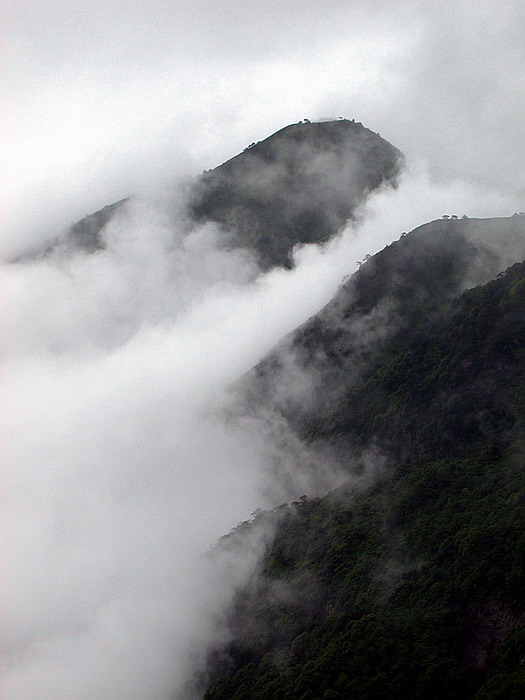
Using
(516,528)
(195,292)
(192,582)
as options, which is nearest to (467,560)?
(516,528)

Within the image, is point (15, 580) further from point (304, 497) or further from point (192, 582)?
point (304, 497)

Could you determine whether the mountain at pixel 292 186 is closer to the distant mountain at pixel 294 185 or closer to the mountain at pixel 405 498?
the distant mountain at pixel 294 185

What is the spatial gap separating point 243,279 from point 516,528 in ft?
264

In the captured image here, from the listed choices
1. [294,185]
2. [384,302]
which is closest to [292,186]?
[294,185]

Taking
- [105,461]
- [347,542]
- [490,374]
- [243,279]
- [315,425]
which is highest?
[243,279]

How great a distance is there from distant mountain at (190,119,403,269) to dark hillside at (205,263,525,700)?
50.1 m

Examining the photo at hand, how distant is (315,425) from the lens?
77.4 metres

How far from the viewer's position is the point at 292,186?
126 metres

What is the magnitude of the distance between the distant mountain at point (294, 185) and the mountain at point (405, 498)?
38090 millimetres

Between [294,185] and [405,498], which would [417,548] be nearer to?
[405,498]

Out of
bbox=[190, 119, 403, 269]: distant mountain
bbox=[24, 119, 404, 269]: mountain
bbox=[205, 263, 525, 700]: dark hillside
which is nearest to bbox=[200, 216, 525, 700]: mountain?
bbox=[205, 263, 525, 700]: dark hillside

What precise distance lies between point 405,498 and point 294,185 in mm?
78497

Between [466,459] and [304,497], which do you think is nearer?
[466,459]

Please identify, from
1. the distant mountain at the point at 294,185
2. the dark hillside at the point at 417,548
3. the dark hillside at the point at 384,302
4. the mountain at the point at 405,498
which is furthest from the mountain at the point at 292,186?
the dark hillside at the point at 417,548
